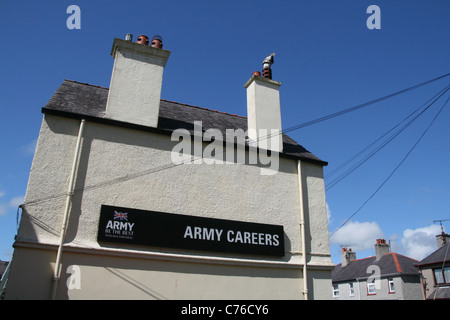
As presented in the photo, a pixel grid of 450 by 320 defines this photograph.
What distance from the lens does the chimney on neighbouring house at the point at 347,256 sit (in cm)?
3673

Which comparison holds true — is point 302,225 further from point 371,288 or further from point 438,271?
point 371,288

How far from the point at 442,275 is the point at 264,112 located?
78.2ft

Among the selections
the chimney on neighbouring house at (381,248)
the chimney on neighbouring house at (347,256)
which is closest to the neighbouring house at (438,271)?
the chimney on neighbouring house at (381,248)

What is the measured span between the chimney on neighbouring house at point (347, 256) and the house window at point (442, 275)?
10165mm

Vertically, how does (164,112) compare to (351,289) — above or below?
above

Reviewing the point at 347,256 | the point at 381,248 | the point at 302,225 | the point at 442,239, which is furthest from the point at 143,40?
the point at 347,256

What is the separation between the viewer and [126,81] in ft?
32.6

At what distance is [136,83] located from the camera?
395 inches

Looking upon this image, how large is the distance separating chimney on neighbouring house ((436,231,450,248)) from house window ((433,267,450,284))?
288 centimetres

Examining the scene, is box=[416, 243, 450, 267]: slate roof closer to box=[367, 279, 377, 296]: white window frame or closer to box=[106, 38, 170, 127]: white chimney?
box=[367, 279, 377, 296]: white window frame
